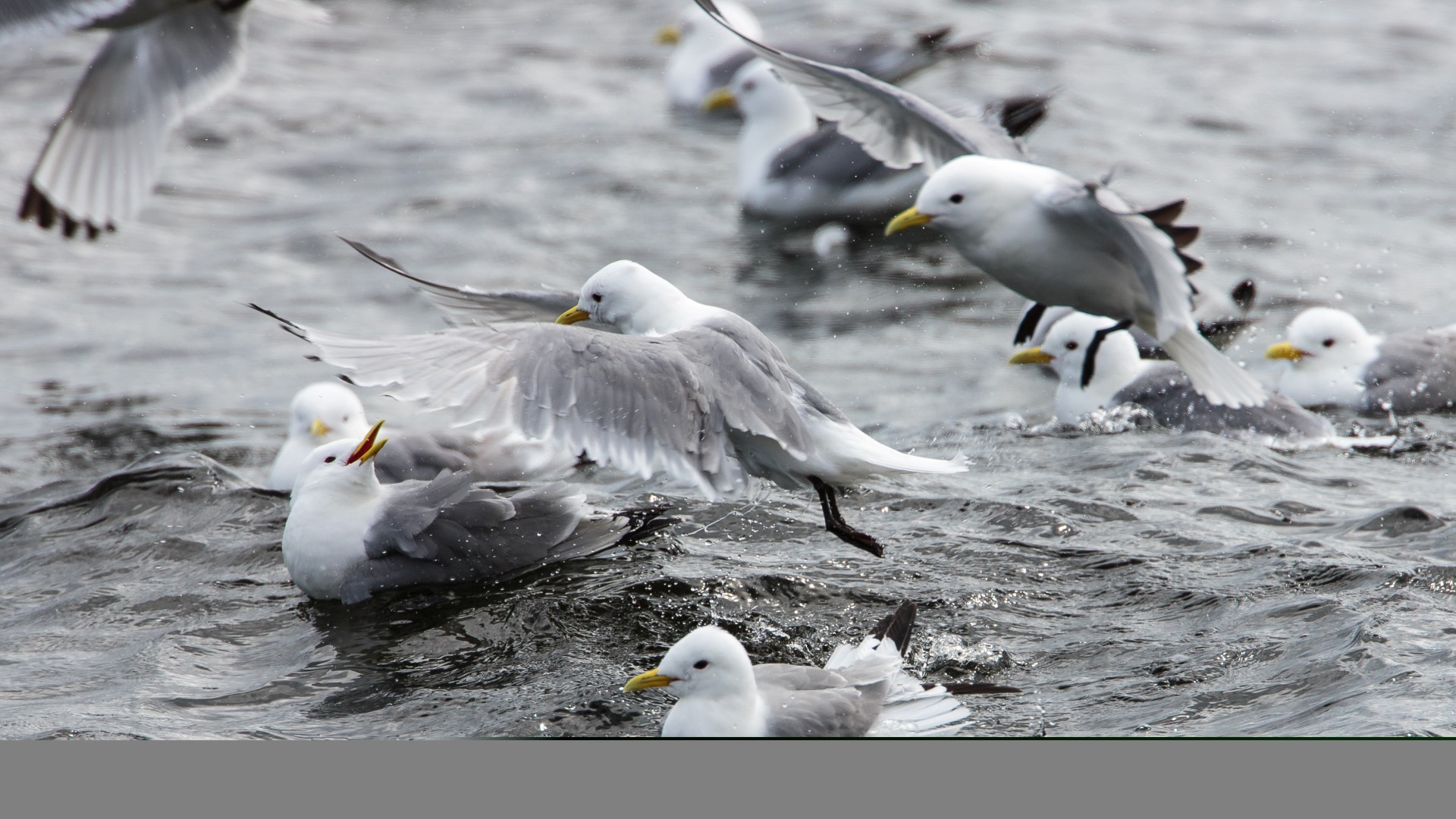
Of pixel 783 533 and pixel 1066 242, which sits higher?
pixel 1066 242

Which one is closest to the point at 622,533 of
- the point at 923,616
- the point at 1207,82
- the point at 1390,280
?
the point at 923,616

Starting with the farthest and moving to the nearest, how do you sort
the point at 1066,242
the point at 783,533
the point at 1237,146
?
the point at 1237,146 < the point at 783,533 < the point at 1066,242

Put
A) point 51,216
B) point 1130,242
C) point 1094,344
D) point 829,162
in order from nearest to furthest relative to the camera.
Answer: point 1130,242 < point 1094,344 < point 51,216 < point 829,162

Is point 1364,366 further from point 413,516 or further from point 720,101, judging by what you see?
point 720,101

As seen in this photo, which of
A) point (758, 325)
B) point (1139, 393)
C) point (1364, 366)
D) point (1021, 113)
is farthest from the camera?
point (758, 325)

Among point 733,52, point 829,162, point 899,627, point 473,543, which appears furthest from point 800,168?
point 899,627

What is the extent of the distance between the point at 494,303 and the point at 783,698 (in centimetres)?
164

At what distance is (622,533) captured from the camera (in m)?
4.31

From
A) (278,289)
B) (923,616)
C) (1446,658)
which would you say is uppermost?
(1446,658)

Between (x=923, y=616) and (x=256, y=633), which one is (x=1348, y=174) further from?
(x=256, y=633)

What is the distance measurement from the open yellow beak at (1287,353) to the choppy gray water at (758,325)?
0.48 meters

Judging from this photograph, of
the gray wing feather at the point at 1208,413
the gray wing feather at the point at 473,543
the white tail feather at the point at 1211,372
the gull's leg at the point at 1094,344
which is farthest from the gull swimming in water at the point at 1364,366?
the gray wing feather at the point at 473,543

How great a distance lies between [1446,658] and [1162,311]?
1.07 metres

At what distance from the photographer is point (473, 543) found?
4.06 m
